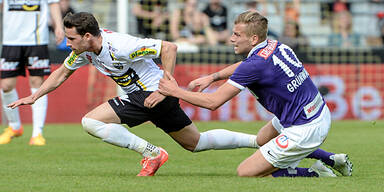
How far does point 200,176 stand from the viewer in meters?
6.28

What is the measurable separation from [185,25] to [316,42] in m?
3.52

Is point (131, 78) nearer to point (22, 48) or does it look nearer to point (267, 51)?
point (267, 51)

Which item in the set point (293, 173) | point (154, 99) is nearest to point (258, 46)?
point (154, 99)

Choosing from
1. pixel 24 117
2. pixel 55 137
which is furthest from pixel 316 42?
pixel 55 137

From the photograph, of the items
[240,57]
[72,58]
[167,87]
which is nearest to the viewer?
[167,87]

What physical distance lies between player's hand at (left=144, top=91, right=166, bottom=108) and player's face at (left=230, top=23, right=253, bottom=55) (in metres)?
0.75

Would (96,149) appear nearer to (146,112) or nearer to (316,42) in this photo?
(146,112)

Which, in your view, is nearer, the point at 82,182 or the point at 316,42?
the point at 82,182

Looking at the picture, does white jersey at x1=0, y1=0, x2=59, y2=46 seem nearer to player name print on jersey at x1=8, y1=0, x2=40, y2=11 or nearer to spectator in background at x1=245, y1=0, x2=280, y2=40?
player name print on jersey at x1=8, y1=0, x2=40, y2=11

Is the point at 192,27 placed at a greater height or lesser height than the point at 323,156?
lesser

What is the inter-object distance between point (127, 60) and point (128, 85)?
1.00 feet

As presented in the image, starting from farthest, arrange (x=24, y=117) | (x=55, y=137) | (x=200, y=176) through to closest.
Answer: (x=24, y=117) < (x=55, y=137) < (x=200, y=176)

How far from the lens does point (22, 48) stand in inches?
379

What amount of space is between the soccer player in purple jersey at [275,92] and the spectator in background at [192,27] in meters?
9.36
